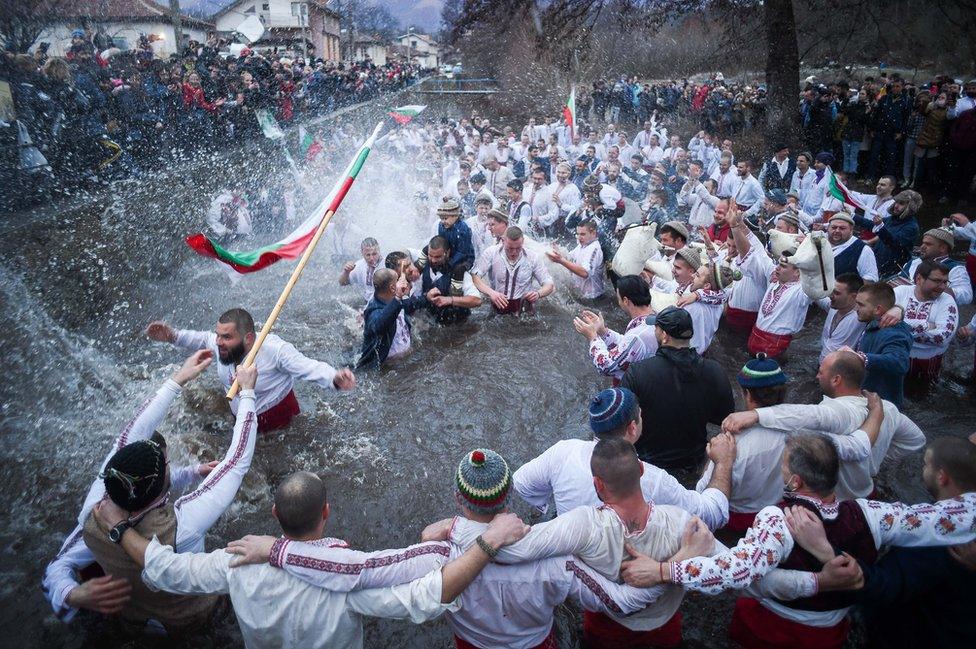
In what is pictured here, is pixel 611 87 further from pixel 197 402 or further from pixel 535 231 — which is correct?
pixel 197 402

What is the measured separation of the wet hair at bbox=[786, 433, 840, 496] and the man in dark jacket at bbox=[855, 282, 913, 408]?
84.8 inches

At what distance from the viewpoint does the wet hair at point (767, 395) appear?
3139 mm

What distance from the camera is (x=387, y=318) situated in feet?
17.8

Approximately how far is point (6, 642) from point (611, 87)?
29.7m

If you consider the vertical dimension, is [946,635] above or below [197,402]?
above

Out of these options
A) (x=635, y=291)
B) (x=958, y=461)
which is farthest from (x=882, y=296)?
(x=958, y=461)

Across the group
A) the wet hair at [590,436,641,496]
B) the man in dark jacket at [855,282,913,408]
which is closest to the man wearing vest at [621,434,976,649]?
the wet hair at [590,436,641,496]

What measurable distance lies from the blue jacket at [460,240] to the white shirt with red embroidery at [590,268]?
1592 millimetres

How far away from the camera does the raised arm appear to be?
8.95ft

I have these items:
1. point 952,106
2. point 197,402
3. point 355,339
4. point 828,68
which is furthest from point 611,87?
point 197,402

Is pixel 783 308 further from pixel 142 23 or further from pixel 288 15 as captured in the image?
pixel 288 15

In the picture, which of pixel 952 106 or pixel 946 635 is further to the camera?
pixel 952 106

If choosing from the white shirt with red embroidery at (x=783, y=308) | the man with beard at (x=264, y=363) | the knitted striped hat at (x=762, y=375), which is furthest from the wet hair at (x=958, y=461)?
the man with beard at (x=264, y=363)

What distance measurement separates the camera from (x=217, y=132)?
41.1 ft
